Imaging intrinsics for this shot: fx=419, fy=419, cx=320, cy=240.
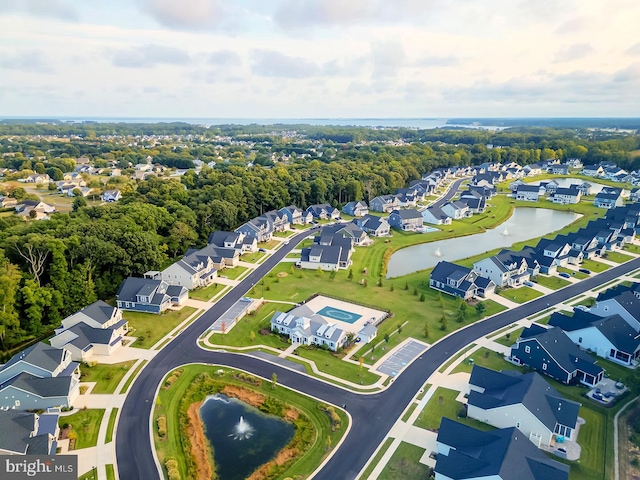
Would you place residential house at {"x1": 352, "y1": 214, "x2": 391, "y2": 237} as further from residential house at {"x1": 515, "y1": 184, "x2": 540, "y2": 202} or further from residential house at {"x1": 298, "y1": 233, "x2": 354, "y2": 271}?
residential house at {"x1": 515, "y1": 184, "x2": 540, "y2": 202}

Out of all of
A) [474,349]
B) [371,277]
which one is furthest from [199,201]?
[474,349]

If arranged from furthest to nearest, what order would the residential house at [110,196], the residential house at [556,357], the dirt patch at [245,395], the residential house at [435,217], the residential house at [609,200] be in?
the residential house at [110,196] < the residential house at [609,200] < the residential house at [435,217] < the residential house at [556,357] < the dirt patch at [245,395]

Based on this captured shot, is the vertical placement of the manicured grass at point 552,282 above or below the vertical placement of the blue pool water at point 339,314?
above

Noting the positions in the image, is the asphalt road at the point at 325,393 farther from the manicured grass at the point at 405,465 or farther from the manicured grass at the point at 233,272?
the manicured grass at the point at 233,272

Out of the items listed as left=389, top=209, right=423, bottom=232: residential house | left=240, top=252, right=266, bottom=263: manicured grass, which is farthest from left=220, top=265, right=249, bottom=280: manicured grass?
left=389, top=209, right=423, bottom=232: residential house

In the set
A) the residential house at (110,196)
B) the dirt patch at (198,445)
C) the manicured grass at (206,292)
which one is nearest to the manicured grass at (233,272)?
the manicured grass at (206,292)

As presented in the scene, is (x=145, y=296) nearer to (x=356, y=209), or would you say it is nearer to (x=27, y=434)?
(x=27, y=434)
